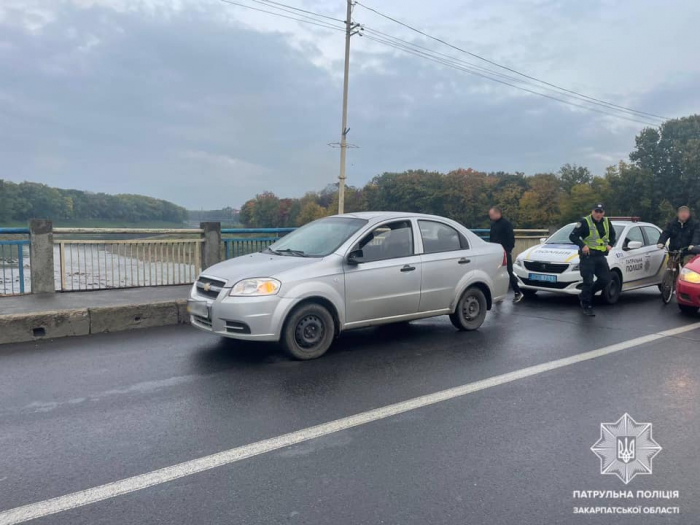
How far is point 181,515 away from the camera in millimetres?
3012

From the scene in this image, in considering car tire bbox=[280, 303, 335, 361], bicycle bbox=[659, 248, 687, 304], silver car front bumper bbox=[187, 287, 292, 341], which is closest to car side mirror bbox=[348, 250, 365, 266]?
car tire bbox=[280, 303, 335, 361]

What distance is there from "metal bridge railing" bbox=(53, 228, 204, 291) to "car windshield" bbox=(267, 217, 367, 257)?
3669mm

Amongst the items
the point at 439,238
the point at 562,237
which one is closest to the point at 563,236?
the point at 562,237

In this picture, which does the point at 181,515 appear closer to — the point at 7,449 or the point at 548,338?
the point at 7,449

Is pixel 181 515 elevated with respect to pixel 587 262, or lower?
lower

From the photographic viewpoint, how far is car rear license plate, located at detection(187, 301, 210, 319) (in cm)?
623

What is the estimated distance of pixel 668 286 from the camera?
10570 millimetres

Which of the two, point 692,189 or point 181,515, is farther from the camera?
point 692,189

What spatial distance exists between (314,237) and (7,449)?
4.13 m

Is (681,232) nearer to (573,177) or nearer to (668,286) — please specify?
(668,286)

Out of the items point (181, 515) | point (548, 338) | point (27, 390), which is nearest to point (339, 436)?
point (181, 515)

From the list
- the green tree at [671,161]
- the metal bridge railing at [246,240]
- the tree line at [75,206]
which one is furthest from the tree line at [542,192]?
the metal bridge railing at [246,240]

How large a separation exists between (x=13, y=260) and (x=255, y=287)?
16.6ft

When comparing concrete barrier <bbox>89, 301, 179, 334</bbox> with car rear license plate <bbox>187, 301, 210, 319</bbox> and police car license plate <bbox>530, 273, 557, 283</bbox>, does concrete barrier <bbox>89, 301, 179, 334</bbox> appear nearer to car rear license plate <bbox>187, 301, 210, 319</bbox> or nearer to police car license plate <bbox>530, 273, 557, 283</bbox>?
car rear license plate <bbox>187, 301, 210, 319</bbox>
